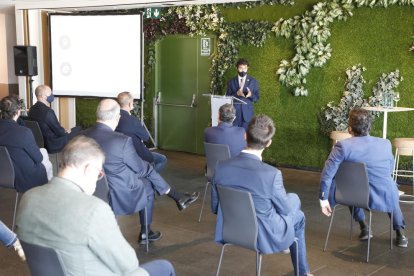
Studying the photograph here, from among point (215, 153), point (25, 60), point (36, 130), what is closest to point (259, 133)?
point (215, 153)

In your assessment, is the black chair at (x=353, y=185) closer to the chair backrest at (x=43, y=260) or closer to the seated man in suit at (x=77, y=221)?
the seated man in suit at (x=77, y=221)

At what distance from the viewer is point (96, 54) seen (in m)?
8.75

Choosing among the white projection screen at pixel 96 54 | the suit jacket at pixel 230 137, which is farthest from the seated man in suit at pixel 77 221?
the white projection screen at pixel 96 54

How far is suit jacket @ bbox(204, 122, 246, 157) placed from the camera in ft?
16.8

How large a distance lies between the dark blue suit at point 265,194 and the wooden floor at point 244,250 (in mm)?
867

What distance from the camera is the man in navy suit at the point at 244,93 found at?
307 inches

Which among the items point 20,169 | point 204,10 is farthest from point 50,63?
point 20,169

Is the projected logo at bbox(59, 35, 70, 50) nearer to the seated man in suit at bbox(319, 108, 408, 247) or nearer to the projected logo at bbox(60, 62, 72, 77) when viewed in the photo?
the projected logo at bbox(60, 62, 72, 77)

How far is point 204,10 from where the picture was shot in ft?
29.6

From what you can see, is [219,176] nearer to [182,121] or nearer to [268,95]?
[268,95]

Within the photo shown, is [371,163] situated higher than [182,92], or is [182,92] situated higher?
[182,92]

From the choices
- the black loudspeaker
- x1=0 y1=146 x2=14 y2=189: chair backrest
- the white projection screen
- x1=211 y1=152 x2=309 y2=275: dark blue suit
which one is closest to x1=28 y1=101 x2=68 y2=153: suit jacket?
x1=0 y1=146 x2=14 y2=189: chair backrest

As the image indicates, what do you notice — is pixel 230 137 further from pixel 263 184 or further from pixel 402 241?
pixel 263 184

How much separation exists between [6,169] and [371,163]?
10.1ft
